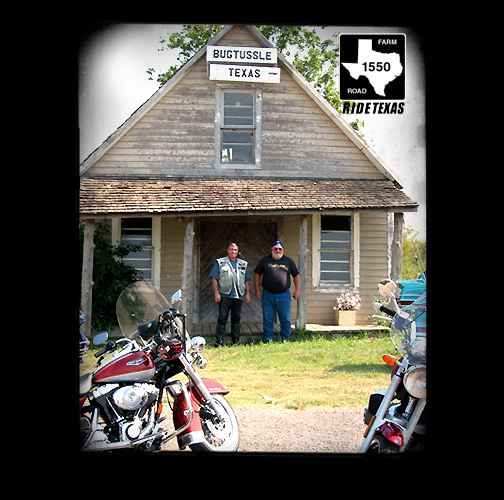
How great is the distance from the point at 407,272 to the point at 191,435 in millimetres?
14246

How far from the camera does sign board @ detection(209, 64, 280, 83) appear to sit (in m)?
10.5

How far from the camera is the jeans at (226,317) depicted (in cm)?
857

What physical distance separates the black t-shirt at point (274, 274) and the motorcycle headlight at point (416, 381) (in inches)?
213

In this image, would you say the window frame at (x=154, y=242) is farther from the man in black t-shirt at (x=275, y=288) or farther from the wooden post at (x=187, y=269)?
the man in black t-shirt at (x=275, y=288)

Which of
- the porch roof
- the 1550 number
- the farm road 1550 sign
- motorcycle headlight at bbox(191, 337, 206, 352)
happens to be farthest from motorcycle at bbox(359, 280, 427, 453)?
the porch roof

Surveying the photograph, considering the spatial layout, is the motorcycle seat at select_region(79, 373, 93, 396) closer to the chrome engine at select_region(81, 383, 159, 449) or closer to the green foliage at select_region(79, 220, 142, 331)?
the chrome engine at select_region(81, 383, 159, 449)

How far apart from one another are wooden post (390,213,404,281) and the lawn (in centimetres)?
156

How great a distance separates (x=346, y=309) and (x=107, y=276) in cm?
487

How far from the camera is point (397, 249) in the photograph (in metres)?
10.2

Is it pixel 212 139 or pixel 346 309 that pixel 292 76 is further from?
pixel 346 309

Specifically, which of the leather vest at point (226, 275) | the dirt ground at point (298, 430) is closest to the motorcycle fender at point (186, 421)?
the dirt ground at point (298, 430)
